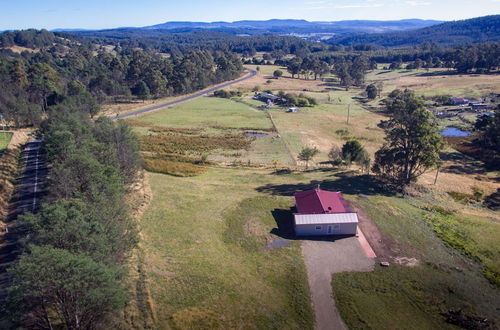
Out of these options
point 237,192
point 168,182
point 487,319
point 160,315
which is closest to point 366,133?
point 237,192

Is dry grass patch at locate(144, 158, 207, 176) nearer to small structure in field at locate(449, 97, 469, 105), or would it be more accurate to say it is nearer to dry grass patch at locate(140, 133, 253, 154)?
dry grass patch at locate(140, 133, 253, 154)

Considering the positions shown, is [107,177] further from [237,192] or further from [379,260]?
[379,260]

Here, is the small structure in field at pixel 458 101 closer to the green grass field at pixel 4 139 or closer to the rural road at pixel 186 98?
the rural road at pixel 186 98

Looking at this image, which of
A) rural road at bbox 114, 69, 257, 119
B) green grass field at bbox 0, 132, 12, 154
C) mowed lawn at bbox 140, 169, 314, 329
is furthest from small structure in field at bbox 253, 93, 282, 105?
green grass field at bbox 0, 132, 12, 154

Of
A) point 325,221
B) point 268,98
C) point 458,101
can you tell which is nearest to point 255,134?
point 268,98

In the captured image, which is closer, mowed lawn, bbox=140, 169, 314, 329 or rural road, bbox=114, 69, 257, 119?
mowed lawn, bbox=140, 169, 314, 329

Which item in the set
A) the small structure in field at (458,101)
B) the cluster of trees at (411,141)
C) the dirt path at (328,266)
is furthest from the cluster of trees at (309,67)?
the dirt path at (328,266)
